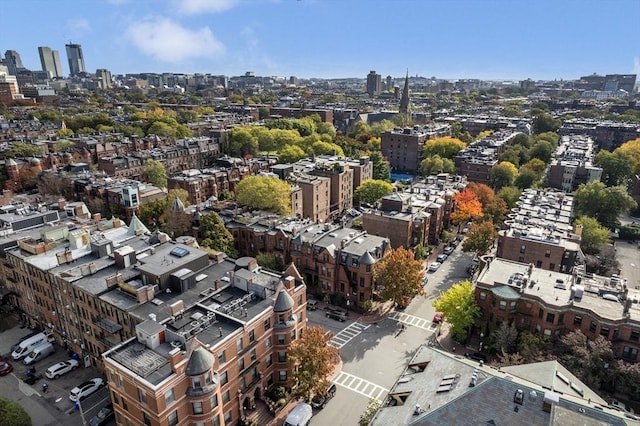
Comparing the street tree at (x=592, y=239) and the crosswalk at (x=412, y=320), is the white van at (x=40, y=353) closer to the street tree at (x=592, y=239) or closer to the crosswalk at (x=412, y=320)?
the crosswalk at (x=412, y=320)

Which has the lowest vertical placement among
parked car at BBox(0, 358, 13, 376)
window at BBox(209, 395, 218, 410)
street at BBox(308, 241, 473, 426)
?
street at BBox(308, 241, 473, 426)

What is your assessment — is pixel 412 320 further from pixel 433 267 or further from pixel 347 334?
pixel 433 267

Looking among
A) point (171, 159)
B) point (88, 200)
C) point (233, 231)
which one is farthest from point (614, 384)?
point (171, 159)

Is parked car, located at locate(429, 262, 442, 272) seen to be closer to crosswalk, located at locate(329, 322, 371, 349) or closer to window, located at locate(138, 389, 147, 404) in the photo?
crosswalk, located at locate(329, 322, 371, 349)

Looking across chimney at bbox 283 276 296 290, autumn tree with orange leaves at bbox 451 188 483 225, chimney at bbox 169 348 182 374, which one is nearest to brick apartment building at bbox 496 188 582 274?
autumn tree with orange leaves at bbox 451 188 483 225

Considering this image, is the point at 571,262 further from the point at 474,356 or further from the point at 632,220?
the point at 632,220

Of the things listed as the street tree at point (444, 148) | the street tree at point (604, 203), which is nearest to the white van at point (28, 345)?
the street tree at point (604, 203)

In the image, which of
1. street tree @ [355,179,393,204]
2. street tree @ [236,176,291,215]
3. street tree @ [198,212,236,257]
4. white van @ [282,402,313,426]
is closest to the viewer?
white van @ [282,402,313,426]
